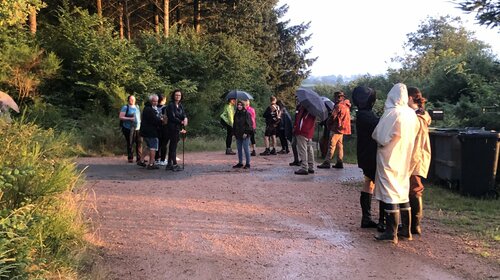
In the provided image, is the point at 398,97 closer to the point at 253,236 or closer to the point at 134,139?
the point at 253,236

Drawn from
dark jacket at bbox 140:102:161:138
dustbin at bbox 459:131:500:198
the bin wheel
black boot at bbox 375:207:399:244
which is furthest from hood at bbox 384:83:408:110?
dark jacket at bbox 140:102:161:138

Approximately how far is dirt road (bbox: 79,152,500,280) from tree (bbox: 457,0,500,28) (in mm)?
6116

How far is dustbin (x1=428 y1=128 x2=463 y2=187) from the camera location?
9258mm

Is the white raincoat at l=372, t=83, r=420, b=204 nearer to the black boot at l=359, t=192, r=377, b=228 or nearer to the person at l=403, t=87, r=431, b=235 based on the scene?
the person at l=403, t=87, r=431, b=235

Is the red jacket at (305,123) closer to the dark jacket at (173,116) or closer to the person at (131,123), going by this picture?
the dark jacket at (173,116)

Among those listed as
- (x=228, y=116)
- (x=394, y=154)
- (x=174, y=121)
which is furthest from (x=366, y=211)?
(x=228, y=116)

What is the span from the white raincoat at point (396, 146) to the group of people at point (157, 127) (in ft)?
21.4

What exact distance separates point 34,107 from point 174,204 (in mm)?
14052

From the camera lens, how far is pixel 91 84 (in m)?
21.4

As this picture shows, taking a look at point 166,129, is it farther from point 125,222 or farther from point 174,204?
point 125,222

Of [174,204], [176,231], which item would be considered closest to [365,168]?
[176,231]

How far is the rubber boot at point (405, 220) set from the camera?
20.7 ft

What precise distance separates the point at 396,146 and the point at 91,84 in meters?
17.7

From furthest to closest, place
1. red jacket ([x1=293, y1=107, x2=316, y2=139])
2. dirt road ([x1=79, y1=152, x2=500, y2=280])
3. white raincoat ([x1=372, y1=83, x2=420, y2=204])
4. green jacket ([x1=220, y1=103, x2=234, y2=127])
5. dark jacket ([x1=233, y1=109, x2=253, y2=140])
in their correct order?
1. green jacket ([x1=220, y1=103, x2=234, y2=127])
2. dark jacket ([x1=233, y1=109, x2=253, y2=140])
3. red jacket ([x1=293, y1=107, x2=316, y2=139])
4. white raincoat ([x1=372, y1=83, x2=420, y2=204])
5. dirt road ([x1=79, y1=152, x2=500, y2=280])
